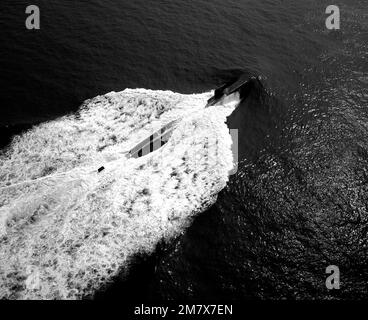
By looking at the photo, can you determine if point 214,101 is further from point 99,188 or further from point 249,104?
point 99,188

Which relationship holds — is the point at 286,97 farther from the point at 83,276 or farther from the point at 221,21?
the point at 83,276

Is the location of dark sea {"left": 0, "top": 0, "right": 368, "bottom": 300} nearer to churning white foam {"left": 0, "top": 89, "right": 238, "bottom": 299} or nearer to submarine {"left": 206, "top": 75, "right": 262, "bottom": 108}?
submarine {"left": 206, "top": 75, "right": 262, "bottom": 108}

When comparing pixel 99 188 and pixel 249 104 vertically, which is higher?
pixel 249 104

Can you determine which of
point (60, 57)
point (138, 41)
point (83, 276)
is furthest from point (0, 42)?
point (83, 276)

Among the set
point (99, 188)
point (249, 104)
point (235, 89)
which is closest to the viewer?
point (99, 188)

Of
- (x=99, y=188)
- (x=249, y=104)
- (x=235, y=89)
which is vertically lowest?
(x=99, y=188)

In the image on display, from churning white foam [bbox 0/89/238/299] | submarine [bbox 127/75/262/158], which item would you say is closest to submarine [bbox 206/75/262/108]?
submarine [bbox 127/75/262/158]

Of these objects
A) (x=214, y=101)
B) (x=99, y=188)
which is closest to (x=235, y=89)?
(x=214, y=101)

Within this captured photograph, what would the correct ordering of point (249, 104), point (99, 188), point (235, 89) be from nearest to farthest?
point (99, 188), point (249, 104), point (235, 89)
